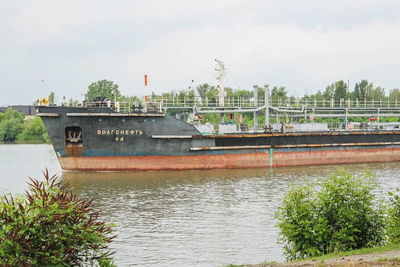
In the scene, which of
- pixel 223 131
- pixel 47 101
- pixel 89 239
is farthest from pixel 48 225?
pixel 223 131

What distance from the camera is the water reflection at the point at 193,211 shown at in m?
13.5

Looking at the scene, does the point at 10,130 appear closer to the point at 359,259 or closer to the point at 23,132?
the point at 23,132

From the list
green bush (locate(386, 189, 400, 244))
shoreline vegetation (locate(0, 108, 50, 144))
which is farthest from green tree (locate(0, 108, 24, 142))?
green bush (locate(386, 189, 400, 244))

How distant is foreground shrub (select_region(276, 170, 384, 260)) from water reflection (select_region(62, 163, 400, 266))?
1543 mm

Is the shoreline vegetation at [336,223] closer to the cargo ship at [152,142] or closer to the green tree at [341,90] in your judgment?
the cargo ship at [152,142]

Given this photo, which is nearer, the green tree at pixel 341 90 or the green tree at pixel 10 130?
the green tree at pixel 341 90

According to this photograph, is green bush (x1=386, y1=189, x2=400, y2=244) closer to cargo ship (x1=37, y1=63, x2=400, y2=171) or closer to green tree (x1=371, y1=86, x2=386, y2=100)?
cargo ship (x1=37, y1=63, x2=400, y2=171)

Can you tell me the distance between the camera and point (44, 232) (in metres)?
9.24

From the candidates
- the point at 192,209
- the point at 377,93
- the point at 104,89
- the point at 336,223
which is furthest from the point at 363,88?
the point at 336,223

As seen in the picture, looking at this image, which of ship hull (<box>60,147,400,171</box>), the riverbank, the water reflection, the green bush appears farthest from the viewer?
ship hull (<box>60,147,400,171</box>)

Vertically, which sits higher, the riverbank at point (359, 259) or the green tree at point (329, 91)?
the green tree at point (329, 91)

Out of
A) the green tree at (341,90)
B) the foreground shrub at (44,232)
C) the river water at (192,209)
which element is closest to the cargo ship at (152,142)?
the river water at (192,209)

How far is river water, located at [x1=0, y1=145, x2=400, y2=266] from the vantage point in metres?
13.6

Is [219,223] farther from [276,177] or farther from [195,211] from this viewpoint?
[276,177]
